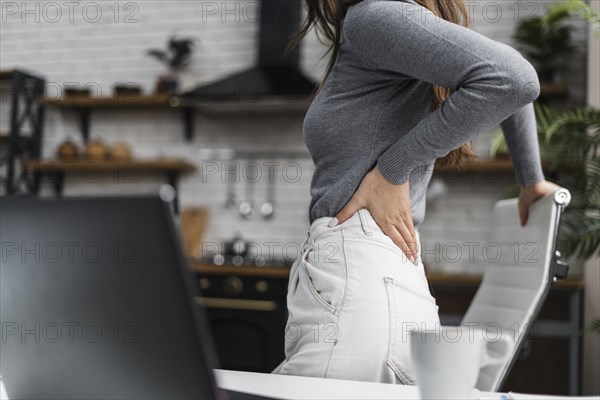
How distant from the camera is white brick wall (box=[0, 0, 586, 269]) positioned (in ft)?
11.8

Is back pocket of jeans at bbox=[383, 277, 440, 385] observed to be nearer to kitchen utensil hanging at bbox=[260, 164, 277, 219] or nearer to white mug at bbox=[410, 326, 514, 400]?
white mug at bbox=[410, 326, 514, 400]

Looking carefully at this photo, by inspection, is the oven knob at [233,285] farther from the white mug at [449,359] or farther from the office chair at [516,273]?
the white mug at [449,359]

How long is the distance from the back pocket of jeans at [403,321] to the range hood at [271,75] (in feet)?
8.16

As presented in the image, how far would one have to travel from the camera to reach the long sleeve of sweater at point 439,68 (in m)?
0.93

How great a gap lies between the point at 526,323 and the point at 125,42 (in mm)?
3563

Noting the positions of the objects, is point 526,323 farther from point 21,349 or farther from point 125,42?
point 125,42

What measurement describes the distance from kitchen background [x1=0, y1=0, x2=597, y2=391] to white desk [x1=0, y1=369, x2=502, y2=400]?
8.54 ft

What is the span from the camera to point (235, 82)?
3.54 meters

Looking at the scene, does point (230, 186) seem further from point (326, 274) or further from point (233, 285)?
point (326, 274)

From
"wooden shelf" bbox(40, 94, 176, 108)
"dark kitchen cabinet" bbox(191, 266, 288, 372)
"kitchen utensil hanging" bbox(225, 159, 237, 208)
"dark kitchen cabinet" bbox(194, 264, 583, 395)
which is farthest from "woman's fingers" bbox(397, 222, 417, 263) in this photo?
"wooden shelf" bbox(40, 94, 176, 108)

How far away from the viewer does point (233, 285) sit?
129 inches

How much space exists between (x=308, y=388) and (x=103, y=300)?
37 centimetres

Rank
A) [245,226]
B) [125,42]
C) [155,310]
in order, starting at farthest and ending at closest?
[125,42], [245,226], [155,310]

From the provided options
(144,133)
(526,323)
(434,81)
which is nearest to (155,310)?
(434,81)
